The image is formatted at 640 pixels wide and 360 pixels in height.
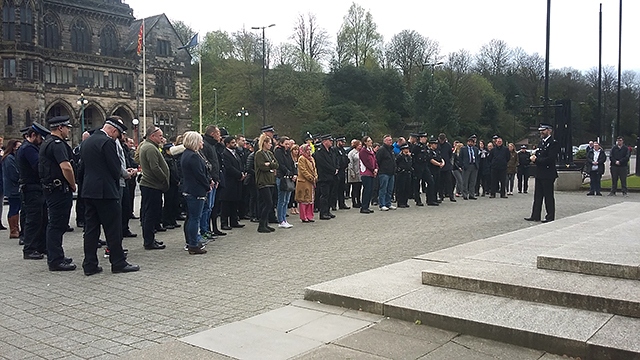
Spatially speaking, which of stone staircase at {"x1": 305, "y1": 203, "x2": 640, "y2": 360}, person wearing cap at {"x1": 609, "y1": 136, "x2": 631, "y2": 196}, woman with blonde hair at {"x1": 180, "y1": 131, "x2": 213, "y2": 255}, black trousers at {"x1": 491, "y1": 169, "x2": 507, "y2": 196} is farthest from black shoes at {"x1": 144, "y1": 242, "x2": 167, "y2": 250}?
person wearing cap at {"x1": 609, "y1": 136, "x2": 631, "y2": 196}

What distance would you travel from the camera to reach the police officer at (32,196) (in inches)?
376

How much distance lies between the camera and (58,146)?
27.6 feet

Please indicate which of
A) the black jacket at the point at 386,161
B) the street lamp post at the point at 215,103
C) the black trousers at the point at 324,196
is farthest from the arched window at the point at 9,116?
the black trousers at the point at 324,196

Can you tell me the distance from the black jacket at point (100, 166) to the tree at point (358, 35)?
231 feet

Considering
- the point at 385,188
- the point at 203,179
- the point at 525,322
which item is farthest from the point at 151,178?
the point at 385,188

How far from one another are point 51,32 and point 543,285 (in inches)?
2594

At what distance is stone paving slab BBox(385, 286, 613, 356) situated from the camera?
4691 millimetres

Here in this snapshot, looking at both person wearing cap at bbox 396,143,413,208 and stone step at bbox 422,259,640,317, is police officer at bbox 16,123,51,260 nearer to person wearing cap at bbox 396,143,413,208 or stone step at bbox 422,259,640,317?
stone step at bbox 422,259,640,317

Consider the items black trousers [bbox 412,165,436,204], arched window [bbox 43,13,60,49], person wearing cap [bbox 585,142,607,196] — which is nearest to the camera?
black trousers [bbox 412,165,436,204]

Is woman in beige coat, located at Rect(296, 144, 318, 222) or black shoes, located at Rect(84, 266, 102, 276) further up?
woman in beige coat, located at Rect(296, 144, 318, 222)

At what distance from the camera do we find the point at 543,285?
574 cm

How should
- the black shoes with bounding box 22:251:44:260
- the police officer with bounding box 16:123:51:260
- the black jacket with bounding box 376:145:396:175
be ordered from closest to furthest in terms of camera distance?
the black shoes with bounding box 22:251:44:260 → the police officer with bounding box 16:123:51:260 → the black jacket with bounding box 376:145:396:175

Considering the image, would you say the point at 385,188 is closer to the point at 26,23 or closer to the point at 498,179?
the point at 498,179

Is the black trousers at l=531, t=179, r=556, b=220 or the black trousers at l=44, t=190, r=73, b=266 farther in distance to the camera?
the black trousers at l=531, t=179, r=556, b=220
